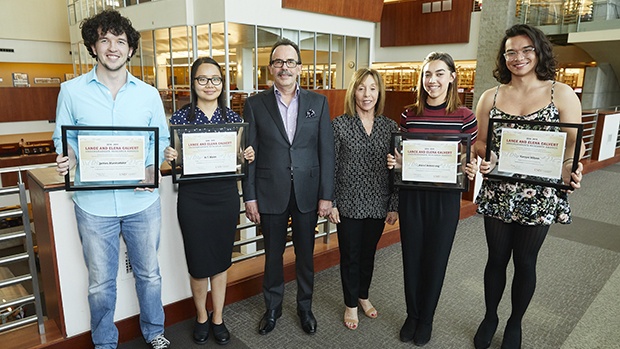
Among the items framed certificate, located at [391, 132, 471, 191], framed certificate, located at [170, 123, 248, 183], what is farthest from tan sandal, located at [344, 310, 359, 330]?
framed certificate, located at [170, 123, 248, 183]

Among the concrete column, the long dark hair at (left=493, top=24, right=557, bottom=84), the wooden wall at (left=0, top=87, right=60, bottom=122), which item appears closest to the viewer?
the long dark hair at (left=493, top=24, right=557, bottom=84)

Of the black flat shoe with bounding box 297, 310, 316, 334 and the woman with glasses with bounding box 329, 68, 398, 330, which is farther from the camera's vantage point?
the black flat shoe with bounding box 297, 310, 316, 334

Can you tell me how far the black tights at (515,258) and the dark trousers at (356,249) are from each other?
0.68 meters

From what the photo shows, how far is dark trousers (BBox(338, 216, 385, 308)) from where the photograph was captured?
2672mm

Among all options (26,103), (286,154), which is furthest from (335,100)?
(286,154)

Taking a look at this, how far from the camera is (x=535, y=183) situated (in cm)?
216

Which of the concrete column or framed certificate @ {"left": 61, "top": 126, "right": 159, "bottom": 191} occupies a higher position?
the concrete column

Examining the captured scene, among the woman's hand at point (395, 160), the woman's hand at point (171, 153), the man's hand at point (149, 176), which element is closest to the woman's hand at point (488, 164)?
the woman's hand at point (395, 160)

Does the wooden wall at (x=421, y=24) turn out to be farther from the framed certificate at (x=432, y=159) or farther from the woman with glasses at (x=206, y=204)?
the woman with glasses at (x=206, y=204)

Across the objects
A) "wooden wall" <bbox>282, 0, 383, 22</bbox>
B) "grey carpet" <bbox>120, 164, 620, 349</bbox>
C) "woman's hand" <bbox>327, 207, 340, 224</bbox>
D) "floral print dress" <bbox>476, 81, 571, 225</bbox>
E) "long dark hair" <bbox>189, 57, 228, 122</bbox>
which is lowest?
"grey carpet" <bbox>120, 164, 620, 349</bbox>

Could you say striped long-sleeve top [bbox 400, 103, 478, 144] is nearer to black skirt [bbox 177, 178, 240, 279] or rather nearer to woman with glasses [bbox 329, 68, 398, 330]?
woman with glasses [bbox 329, 68, 398, 330]

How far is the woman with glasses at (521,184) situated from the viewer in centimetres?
216

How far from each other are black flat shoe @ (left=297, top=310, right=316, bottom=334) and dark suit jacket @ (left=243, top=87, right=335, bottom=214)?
76cm

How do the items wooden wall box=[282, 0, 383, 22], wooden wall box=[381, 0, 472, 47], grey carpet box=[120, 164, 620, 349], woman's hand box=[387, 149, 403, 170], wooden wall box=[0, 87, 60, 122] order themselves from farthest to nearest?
wooden wall box=[0, 87, 60, 122]
wooden wall box=[381, 0, 472, 47]
wooden wall box=[282, 0, 383, 22]
grey carpet box=[120, 164, 620, 349]
woman's hand box=[387, 149, 403, 170]
